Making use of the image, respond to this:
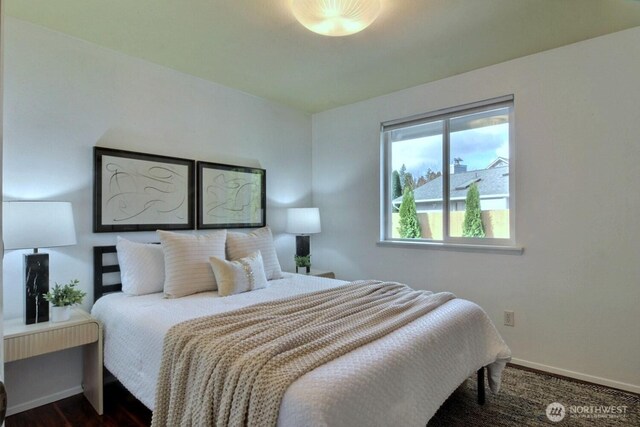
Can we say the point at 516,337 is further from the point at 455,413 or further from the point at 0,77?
the point at 0,77

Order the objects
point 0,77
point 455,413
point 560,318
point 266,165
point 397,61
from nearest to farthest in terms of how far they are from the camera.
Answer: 1. point 0,77
2. point 455,413
3. point 560,318
4. point 397,61
5. point 266,165

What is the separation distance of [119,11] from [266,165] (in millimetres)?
1872

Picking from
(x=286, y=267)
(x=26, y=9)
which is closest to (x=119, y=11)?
(x=26, y=9)

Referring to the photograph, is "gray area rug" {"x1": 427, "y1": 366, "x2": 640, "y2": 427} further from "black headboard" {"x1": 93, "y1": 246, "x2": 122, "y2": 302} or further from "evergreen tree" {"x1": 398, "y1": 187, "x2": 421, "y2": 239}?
"black headboard" {"x1": 93, "y1": 246, "x2": 122, "y2": 302}

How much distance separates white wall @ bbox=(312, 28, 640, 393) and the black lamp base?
2928mm

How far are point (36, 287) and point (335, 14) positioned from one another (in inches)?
92.0

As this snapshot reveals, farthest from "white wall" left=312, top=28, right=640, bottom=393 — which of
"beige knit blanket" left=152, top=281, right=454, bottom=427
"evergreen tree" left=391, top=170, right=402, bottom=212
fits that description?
"beige knit blanket" left=152, top=281, right=454, bottom=427

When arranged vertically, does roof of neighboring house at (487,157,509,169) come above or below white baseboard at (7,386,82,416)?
above

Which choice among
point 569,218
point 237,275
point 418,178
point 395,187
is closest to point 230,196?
point 237,275

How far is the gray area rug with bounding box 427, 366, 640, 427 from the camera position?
2047mm

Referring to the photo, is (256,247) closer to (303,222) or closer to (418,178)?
(303,222)

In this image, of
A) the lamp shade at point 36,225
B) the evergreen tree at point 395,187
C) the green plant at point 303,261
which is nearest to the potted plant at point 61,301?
the lamp shade at point 36,225

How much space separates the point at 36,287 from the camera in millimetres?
2098

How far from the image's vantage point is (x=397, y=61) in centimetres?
285
